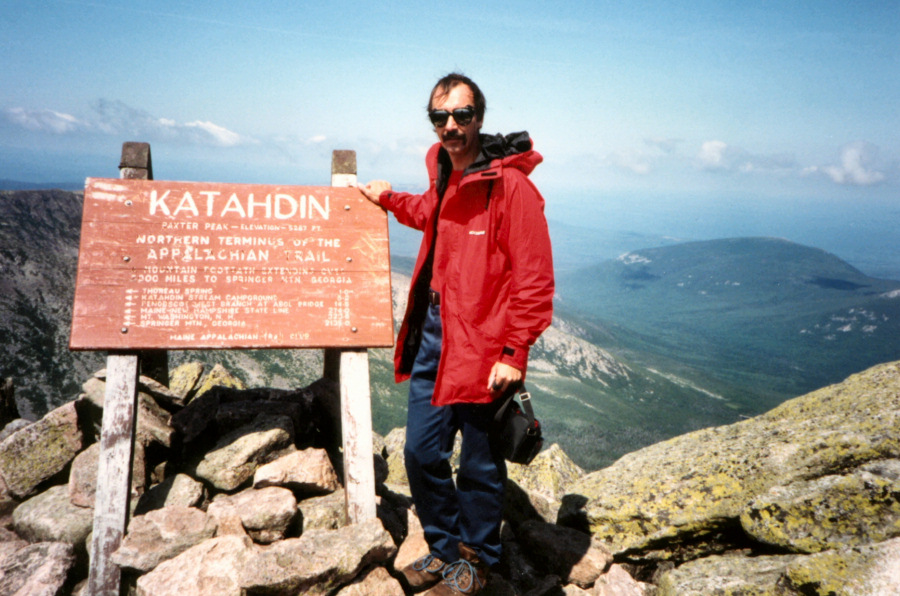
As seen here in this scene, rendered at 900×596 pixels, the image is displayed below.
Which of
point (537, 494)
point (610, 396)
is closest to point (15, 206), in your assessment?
point (537, 494)

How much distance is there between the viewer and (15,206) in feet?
114

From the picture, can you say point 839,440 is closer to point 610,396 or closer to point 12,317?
point 12,317

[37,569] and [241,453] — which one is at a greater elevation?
[241,453]

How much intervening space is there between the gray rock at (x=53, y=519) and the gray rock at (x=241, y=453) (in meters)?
1.40

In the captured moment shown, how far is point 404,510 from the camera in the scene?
674 cm

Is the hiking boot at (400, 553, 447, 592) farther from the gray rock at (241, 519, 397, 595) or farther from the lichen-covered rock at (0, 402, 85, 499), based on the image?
the lichen-covered rock at (0, 402, 85, 499)

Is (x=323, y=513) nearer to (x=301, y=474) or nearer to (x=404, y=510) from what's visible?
(x=301, y=474)

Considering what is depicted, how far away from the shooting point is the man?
468 centimetres

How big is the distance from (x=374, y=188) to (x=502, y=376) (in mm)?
3238

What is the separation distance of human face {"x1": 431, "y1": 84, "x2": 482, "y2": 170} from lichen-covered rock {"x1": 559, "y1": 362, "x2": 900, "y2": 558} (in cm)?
525

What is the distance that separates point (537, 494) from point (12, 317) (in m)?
39.0

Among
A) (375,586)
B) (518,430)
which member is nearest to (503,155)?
(518,430)

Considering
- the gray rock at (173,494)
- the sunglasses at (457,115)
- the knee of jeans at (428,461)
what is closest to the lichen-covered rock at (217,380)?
the gray rock at (173,494)

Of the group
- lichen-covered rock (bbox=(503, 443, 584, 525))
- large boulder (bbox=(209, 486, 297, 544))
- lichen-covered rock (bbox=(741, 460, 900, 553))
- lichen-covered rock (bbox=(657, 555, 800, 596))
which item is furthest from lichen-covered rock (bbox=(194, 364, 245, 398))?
lichen-covered rock (bbox=(741, 460, 900, 553))
